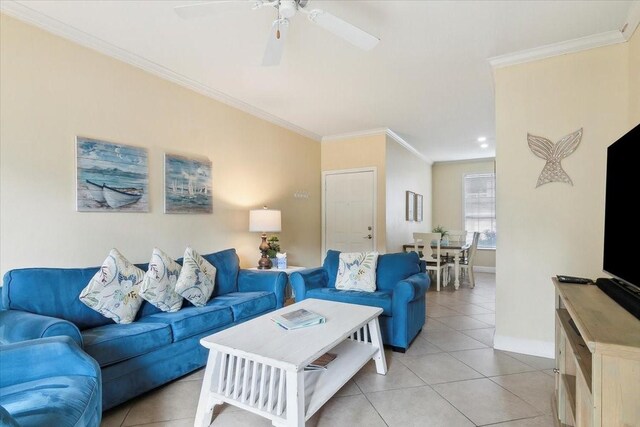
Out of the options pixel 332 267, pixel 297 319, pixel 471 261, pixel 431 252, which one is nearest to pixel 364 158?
pixel 431 252

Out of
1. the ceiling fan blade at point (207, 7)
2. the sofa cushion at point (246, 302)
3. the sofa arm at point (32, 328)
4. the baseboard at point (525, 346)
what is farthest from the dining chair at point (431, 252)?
the sofa arm at point (32, 328)

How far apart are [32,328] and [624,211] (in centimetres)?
296

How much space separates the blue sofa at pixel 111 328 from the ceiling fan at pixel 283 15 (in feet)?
5.92

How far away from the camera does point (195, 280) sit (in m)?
2.64

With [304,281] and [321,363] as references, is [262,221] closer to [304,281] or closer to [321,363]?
[304,281]

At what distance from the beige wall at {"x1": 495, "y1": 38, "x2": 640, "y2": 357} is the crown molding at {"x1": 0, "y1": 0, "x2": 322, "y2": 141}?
2820 mm

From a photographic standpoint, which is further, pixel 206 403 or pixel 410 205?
pixel 410 205

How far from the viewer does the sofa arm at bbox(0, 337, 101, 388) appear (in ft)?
4.56

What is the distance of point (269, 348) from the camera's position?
168 centimetres

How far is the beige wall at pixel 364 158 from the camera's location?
5.11 metres

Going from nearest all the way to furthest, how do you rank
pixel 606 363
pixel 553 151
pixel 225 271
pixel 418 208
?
pixel 606 363
pixel 553 151
pixel 225 271
pixel 418 208

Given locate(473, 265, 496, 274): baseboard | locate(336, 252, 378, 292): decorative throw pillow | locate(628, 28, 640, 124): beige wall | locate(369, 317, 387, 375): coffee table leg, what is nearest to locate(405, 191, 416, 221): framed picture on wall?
locate(473, 265, 496, 274): baseboard

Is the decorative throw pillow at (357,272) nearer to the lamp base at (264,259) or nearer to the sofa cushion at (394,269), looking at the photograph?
the sofa cushion at (394,269)

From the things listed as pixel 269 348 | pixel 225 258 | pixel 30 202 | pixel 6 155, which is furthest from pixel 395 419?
pixel 6 155
